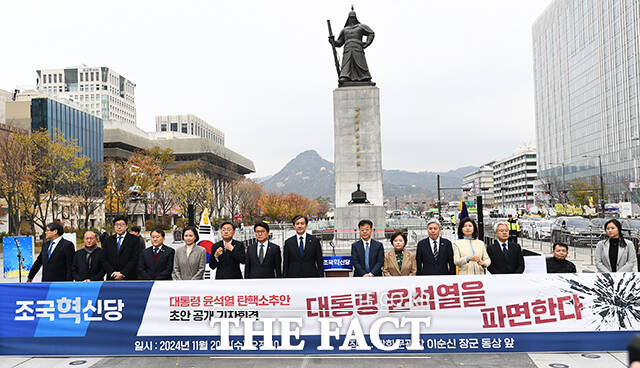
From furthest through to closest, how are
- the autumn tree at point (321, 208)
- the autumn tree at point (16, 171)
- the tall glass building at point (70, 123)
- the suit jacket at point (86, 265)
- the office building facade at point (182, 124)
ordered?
1. the office building facade at point (182, 124)
2. the autumn tree at point (321, 208)
3. the tall glass building at point (70, 123)
4. the autumn tree at point (16, 171)
5. the suit jacket at point (86, 265)

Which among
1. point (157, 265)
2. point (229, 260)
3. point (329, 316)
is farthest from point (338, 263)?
point (157, 265)

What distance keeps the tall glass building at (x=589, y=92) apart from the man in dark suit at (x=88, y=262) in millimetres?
60347

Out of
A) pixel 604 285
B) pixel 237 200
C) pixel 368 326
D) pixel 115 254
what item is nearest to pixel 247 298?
pixel 368 326

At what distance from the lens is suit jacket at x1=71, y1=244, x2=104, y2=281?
26.0 feet

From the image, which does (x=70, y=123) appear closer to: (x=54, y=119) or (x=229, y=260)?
(x=54, y=119)

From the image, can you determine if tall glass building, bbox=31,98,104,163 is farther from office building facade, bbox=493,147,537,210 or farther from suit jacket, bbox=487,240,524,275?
office building facade, bbox=493,147,537,210

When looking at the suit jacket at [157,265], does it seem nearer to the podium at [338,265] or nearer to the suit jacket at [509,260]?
the podium at [338,265]

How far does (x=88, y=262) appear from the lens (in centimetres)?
799

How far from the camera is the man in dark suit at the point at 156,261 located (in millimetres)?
7703

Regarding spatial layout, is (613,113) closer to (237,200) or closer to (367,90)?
(237,200)

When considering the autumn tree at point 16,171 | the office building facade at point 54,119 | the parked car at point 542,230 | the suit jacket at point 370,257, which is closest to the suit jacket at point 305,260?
the suit jacket at point 370,257

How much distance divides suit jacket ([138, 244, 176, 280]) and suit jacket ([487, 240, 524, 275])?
5.29 meters

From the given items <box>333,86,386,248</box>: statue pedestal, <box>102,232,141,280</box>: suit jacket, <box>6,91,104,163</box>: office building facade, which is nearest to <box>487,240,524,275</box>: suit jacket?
<box>102,232,141,280</box>: suit jacket

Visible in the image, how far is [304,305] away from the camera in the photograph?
6.53 metres
